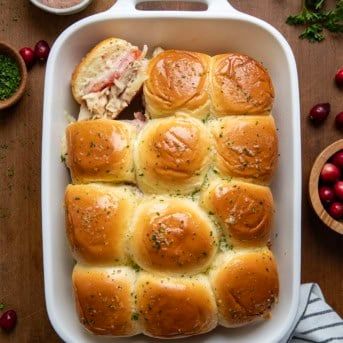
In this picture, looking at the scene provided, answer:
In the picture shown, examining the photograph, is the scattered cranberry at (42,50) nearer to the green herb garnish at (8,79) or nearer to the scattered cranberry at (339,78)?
the green herb garnish at (8,79)

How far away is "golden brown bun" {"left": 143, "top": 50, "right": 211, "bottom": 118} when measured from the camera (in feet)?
7.23

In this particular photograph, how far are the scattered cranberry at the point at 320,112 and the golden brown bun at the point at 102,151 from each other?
32.1 inches

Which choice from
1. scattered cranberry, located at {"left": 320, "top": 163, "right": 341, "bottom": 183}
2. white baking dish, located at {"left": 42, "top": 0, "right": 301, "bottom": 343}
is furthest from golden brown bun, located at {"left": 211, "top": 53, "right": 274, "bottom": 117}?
scattered cranberry, located at {"left": 320, "top": 163, "right": 341, "bottom": 183}

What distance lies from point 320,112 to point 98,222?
41.7 inches

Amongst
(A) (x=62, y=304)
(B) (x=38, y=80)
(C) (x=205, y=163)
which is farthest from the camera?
(B) (x=38, y=80)

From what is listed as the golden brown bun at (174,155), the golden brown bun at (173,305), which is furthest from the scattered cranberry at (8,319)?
the golden brown bun at (174,155)

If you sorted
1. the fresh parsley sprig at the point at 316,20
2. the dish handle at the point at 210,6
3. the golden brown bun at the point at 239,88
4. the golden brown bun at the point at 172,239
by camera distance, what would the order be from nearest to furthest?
the golden brown bun at the point at 172,239
the golden brown bun at the point at 239,88
the dish handle at the point at 210,6
the fresh parsley sprig at the point at 316,20

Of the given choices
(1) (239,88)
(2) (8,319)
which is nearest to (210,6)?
(1) (239,88)

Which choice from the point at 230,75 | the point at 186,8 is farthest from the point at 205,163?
the point at 186,8

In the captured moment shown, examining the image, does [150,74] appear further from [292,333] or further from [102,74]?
[292,333]

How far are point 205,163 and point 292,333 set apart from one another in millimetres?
824

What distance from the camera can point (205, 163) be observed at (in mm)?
2176

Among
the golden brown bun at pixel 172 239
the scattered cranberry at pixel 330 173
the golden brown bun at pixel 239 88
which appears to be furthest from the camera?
the scattered cranberry at pixel 330 173

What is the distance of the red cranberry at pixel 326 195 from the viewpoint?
247 centimetres
